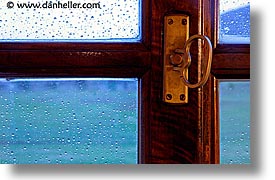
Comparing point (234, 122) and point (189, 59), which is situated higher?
point (189, 59)

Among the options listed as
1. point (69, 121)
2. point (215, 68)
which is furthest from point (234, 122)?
point (69, 121)

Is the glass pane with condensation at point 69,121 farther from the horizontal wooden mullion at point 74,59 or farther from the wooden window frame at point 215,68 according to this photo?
the wooden window frame at point 215,68

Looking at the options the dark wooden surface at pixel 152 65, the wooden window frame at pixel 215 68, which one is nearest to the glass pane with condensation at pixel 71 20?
the dark wooden surface at pixel 152 65

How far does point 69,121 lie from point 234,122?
331mm

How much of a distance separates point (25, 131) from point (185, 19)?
39 centimetres

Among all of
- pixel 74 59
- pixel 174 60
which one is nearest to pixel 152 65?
pixel 174 60

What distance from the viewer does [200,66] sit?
1279 mm

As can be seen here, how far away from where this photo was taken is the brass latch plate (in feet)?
4.19

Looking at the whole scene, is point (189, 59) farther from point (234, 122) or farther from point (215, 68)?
point (234, 122)

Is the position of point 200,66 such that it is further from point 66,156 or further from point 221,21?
point 66,156

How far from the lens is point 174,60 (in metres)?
1.28

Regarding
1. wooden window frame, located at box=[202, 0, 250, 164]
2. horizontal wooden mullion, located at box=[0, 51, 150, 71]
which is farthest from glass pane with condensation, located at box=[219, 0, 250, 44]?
horizontal wooden mullion, located at box=[0, 51, 150, 71]

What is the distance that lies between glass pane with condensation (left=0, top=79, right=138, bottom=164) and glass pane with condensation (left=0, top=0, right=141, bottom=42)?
0.09 metres

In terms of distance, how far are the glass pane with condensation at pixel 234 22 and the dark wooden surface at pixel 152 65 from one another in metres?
0.02
